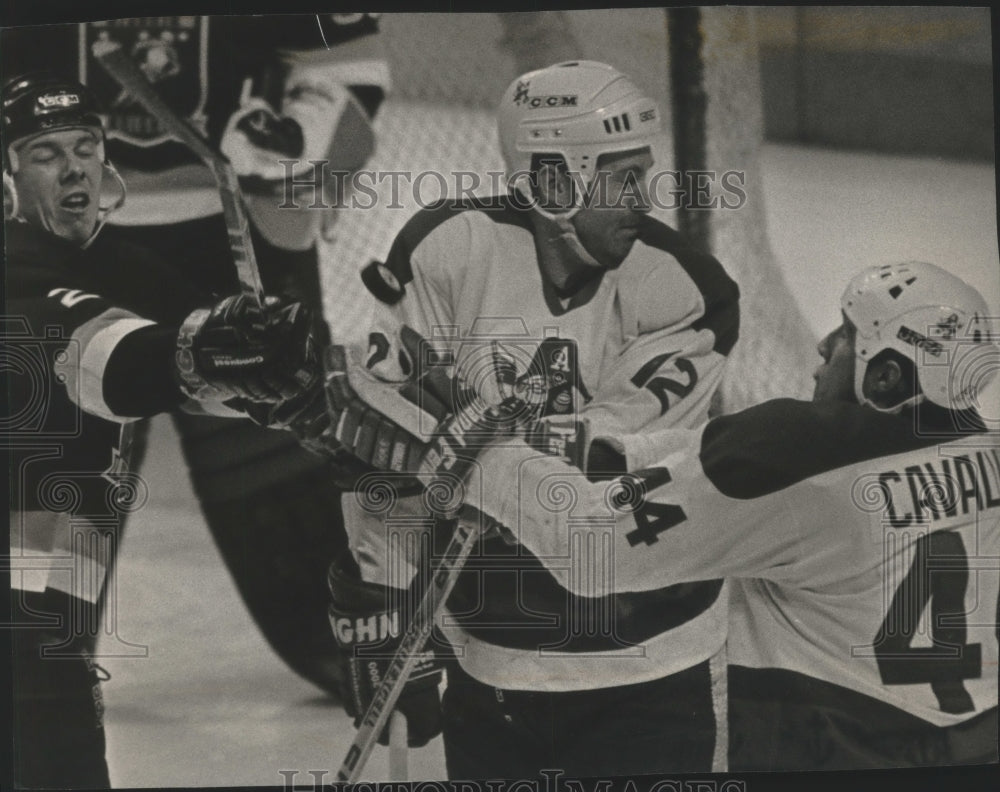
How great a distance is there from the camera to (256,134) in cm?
235

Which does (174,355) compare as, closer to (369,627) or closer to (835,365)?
(369,627)

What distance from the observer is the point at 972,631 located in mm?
2428

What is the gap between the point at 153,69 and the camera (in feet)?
7.73

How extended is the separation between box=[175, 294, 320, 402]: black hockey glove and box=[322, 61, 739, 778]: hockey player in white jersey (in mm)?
152

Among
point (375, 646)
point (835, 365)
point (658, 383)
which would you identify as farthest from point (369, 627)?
point (835, 365)

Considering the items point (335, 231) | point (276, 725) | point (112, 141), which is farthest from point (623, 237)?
point (276, 725)

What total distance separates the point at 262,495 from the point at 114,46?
1031mm

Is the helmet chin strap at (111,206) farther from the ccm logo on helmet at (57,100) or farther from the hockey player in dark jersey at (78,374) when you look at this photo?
the ccm logo on helmet at (57,100)

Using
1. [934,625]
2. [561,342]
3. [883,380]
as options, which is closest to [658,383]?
[561,342]

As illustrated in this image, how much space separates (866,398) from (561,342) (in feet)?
2.23

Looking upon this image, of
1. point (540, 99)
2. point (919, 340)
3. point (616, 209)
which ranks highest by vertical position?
point (540, 99)

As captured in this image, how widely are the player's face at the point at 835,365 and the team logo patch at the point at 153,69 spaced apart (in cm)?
145

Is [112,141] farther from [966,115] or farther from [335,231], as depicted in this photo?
[966,115]

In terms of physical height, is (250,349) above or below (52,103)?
below
